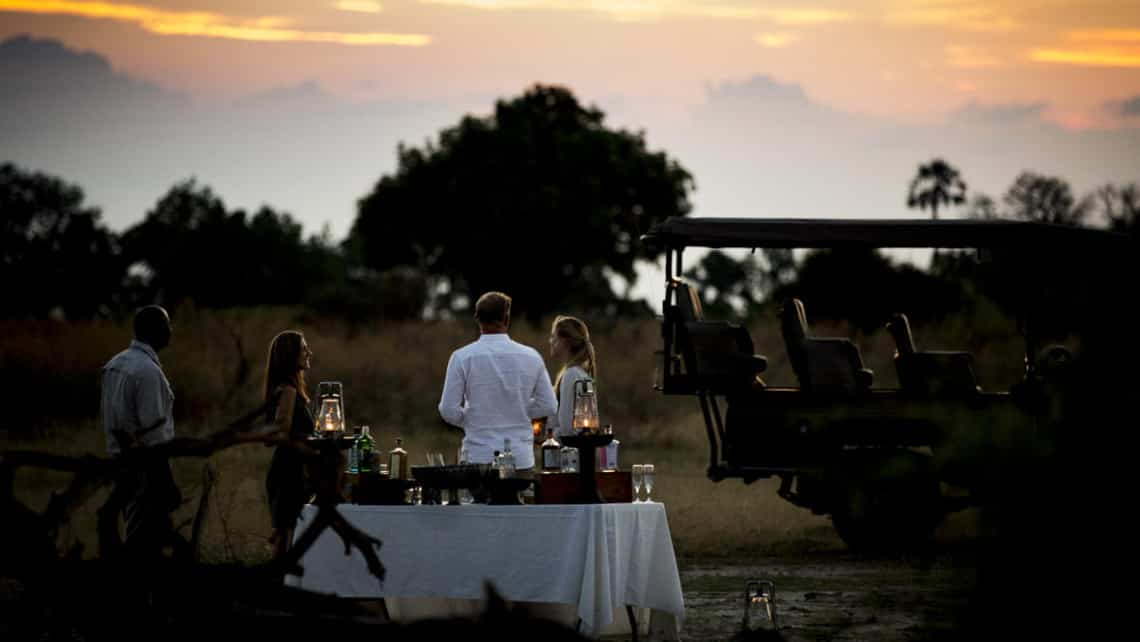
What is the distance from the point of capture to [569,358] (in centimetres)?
1122

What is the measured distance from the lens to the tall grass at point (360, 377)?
80.6 feet

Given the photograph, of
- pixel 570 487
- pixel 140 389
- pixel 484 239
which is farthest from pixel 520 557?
pixel 484 239

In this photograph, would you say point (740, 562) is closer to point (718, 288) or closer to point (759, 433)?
point (759, 433)

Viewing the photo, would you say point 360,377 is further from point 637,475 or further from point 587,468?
point 587,468

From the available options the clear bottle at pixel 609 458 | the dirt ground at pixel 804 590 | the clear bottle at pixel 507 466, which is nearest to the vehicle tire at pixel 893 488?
the dirt ground at pixel 804 590

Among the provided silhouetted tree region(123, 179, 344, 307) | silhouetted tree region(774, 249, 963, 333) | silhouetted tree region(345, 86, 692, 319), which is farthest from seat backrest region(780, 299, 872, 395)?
silhouetted tree region(123, 179, 344, 307)

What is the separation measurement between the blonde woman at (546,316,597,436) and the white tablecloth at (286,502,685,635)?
1.78 metres

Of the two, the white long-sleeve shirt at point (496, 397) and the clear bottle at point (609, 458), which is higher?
the white long-sleeve shirt at point (496, 397)

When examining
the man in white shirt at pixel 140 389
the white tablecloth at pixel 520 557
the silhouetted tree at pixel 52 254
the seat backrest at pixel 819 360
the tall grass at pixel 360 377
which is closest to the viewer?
the white tablecloth at pixel 520 557

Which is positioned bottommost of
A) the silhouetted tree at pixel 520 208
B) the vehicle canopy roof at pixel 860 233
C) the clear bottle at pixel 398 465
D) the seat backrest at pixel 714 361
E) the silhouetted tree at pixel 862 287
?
the clear bottle at pixel 398 465

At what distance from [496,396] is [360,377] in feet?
82.4

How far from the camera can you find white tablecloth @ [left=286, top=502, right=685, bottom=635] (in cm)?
885

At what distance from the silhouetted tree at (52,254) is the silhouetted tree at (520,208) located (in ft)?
47.4

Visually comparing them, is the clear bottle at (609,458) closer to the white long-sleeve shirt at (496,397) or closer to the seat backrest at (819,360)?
the white long-sleeve shirt at (496,397)
